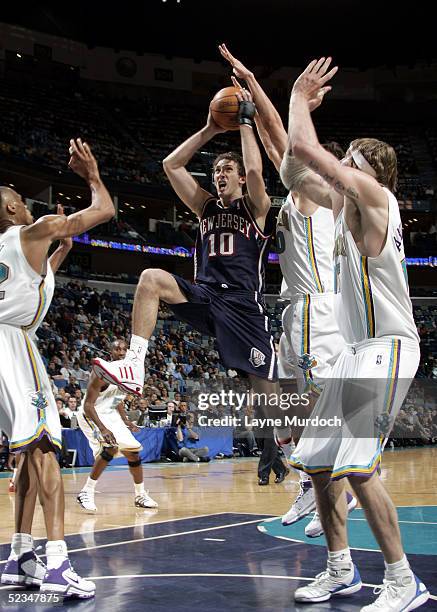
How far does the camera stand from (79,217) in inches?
182

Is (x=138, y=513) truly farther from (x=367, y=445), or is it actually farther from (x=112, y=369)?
(x=367, y=445)

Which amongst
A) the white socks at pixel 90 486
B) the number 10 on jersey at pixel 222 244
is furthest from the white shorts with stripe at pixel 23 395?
the white socks at pixel 90 486

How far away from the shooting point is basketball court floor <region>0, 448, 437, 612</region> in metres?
4.16

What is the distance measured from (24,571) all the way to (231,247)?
100 inches

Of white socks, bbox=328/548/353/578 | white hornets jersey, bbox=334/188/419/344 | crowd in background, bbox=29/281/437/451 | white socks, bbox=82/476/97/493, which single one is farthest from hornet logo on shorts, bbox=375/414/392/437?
crowd in background, bbox=29/281/437/451

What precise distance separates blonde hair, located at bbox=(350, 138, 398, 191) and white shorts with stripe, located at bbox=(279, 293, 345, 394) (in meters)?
1.52

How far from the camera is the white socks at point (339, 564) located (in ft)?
13.7

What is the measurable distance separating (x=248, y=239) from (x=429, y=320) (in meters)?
27.2

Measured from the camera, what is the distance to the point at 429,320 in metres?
31.4

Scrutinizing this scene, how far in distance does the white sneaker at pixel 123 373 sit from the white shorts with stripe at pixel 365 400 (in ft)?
3.98

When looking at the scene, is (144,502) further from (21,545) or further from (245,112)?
(245,112)

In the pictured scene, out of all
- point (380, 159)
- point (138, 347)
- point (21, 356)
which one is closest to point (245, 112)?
point (380, 159)

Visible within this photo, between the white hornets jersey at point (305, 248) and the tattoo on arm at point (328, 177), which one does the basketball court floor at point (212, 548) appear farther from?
the tattoo on arm at point (328, 177)

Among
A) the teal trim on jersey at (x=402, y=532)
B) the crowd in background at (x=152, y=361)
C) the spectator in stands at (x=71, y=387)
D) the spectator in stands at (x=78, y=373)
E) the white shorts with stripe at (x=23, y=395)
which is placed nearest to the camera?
the white shorts with stripe at (x=23, y=395)
